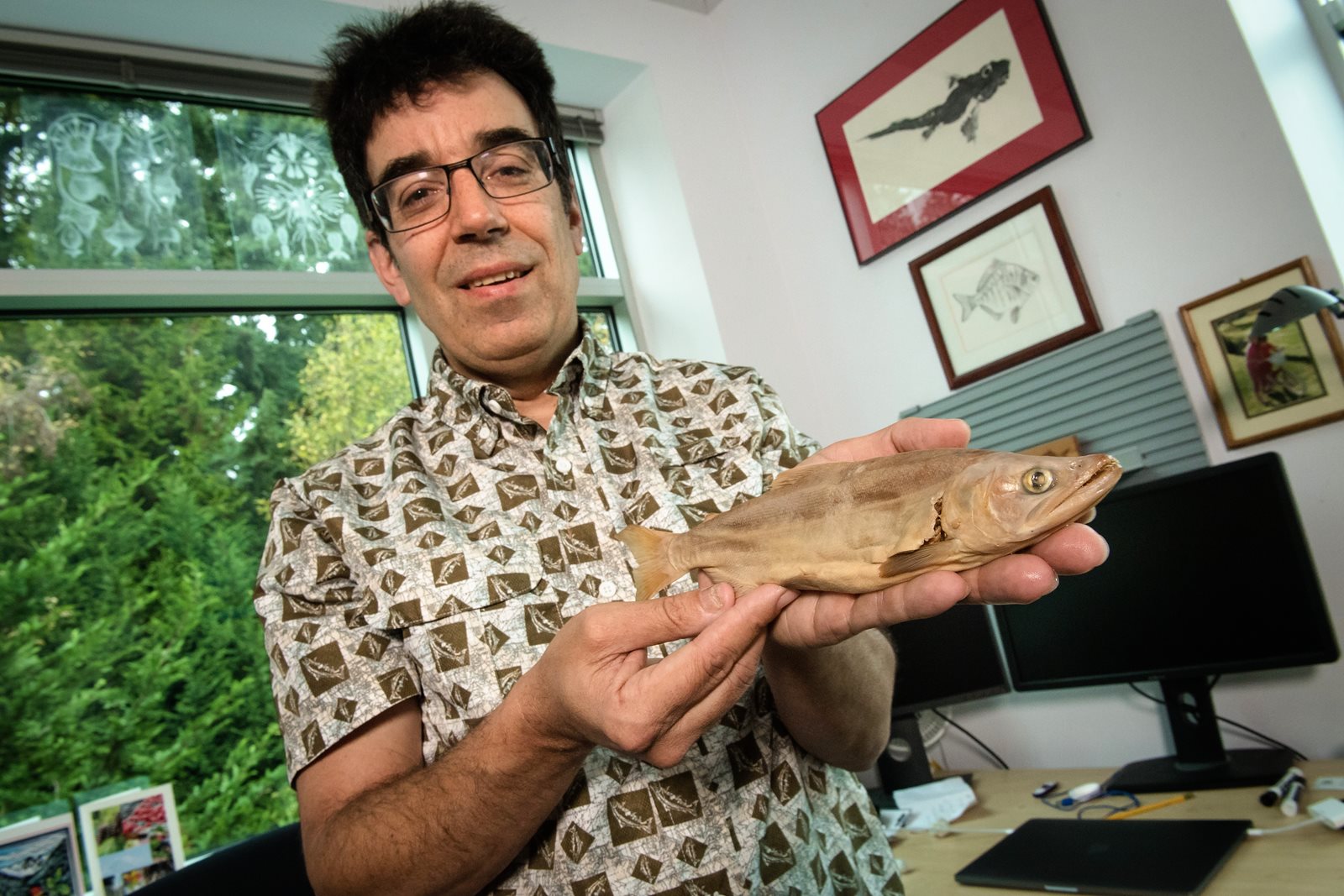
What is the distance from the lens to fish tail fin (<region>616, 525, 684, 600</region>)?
1.11 meters

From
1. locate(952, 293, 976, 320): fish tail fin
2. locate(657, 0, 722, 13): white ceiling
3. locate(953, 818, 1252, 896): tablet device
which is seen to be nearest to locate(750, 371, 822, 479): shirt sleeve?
locate(953, 818, 1252, 896): tablet device

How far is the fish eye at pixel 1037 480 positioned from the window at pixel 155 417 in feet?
7.25

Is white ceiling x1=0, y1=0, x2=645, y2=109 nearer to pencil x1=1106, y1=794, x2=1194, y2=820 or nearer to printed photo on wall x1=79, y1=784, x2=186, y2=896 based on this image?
printed photo on wall x1=79, y1=784, x2=186, y2=896

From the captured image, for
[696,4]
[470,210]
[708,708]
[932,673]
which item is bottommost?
[932,673]

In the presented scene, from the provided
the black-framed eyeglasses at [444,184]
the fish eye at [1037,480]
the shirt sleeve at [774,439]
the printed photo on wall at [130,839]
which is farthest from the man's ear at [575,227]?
the printed photo on wall at [130,839]

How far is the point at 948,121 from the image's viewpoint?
2.59 metres

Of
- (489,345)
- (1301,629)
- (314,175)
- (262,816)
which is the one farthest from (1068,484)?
(314,175)

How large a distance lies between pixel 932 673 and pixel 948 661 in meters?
0.05

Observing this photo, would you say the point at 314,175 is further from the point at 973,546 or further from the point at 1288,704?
the point at 1288,704

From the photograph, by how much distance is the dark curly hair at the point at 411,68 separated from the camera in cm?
140

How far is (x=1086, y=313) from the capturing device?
2318mm

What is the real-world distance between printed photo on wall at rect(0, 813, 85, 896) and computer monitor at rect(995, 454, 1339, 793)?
91.4 inches

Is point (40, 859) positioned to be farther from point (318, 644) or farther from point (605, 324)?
point (605, 324)

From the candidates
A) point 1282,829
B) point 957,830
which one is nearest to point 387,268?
point 957,830
